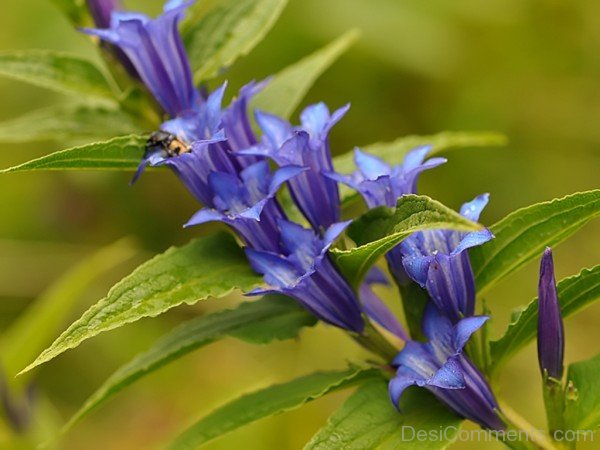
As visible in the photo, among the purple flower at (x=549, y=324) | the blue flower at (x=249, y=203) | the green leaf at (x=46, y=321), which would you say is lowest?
the purple flower at (x=549, y=324)

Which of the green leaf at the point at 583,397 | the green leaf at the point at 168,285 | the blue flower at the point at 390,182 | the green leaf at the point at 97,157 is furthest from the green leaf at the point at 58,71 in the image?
the green leaf at the point at 583,397

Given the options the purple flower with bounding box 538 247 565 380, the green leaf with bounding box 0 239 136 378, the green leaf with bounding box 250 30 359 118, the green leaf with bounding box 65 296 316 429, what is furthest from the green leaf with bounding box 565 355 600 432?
the green leaf with bounding box 0 239 136 378

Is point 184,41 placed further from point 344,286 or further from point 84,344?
point 84,344

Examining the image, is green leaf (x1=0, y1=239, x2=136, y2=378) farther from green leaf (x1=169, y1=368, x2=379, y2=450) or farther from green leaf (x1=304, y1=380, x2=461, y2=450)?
green leaf (x1=304, y1=380, x2=461, y2=450)

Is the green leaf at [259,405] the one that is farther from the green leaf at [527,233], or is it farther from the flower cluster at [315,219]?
the green leaf at [527,233]

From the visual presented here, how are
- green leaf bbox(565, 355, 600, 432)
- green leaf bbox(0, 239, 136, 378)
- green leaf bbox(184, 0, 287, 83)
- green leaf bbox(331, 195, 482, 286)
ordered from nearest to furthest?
1. green leaf bbox(331, 195, 482, 286)
2. green leaf bbox(565, 355, 600, 432)
3. green leaf bbox(184, 0, 287, 83)
4. green leaf bbox(0, 239, 136, 378)

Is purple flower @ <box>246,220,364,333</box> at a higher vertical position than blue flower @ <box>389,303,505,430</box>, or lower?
higher

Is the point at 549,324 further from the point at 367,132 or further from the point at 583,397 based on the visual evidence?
the point at 367,132
